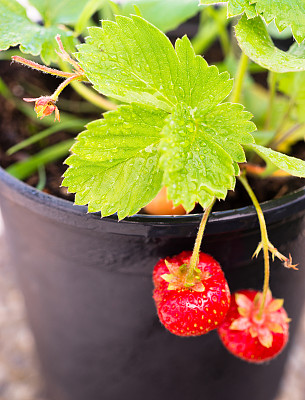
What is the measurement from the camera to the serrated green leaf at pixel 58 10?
586 mm

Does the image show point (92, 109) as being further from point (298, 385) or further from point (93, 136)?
point (298, 385)

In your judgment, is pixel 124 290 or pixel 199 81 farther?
pixel 124 290

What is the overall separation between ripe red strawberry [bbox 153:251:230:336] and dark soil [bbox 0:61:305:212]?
0.54ft

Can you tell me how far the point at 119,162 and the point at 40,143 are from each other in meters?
0.37

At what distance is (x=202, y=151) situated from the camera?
395 millimetres

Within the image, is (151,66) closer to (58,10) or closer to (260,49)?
(260,49)

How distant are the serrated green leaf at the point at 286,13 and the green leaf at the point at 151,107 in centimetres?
5

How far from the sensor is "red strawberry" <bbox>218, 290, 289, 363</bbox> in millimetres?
466

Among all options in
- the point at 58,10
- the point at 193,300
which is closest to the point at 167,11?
the point at 58,10

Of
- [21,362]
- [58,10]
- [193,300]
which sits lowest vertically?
[21,362]

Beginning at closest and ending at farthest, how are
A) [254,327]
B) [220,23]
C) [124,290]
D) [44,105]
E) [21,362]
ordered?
[44,105] < [254,327] < [124,290] < [220,23] < [21,362]

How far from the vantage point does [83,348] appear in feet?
2.30

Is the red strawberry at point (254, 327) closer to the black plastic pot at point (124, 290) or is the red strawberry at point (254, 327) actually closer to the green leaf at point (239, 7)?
the black plastic pot at point (124, 290)

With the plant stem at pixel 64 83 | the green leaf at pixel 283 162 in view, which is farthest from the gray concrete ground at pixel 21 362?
the plant stem at pixel 64 83
